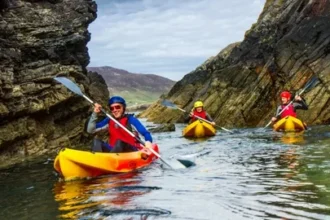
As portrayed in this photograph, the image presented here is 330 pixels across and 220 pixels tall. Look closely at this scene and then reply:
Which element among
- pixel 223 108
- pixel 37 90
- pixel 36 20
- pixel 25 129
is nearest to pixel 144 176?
pixel 25 129

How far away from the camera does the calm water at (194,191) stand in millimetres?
6805

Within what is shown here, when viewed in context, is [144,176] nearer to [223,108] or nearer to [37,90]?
[37,90]

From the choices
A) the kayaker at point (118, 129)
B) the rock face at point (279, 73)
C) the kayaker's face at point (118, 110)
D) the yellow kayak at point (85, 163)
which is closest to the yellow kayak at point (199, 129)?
the rock face at point (279, 73)

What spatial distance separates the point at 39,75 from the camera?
20391 mm

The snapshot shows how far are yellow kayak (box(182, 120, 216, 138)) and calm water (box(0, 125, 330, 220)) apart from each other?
9.94 meters

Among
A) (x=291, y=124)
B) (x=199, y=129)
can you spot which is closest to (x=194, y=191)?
(x=291, y=124)

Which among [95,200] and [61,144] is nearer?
[95,200]

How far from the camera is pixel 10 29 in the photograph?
66.9 feet

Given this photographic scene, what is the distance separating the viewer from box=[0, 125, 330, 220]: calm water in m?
6.80

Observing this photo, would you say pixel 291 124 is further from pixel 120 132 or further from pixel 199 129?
pixel 120 132

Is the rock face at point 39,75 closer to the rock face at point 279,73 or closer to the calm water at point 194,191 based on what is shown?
the calm water at point 194,191

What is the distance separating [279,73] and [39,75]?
62.2ft

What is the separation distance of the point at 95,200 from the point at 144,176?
10.1 feet

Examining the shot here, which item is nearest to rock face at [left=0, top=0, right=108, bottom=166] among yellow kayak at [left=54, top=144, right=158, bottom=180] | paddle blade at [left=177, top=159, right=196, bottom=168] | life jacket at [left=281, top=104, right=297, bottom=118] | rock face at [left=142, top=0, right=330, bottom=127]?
yellow kayak at [left=54, top=144, right=158, bottom=180]
